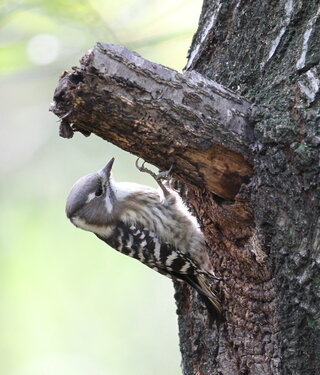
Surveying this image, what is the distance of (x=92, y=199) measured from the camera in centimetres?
463

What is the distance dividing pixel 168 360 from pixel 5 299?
2.04m

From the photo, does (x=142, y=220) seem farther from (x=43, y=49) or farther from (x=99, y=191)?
(x=43, y=49)

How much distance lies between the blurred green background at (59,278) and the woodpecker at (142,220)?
203 centimetres

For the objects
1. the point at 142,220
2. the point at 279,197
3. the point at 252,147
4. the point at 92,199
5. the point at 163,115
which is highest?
the point at 92,199

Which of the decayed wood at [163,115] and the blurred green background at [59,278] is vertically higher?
the blurred green background at [59,278]

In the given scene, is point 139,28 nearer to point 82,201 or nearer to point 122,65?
point 122,65

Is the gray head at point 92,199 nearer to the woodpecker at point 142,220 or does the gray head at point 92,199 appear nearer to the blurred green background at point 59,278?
the woodpecker at point 142,220

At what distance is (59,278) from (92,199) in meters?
3.00

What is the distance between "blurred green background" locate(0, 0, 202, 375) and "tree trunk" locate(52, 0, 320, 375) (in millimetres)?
3524

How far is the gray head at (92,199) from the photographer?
4.58m

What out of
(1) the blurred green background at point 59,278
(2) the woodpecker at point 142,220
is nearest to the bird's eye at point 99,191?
(2) the woodpecker at point 142,220

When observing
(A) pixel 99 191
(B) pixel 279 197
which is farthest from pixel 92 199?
(B) pixel 279 197

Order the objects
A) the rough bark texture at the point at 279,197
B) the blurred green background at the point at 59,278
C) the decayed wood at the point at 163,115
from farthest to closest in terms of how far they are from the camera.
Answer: the blurred green background at the point at 59,278 < the rough bark texture at the point at 279,197 < the decayed wood at the point at 163,115

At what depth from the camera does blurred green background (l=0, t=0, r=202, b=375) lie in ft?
22.7
